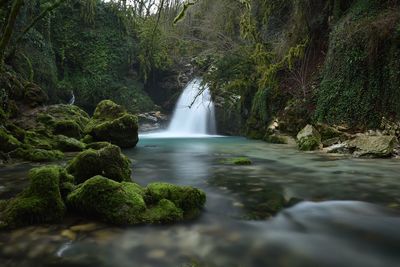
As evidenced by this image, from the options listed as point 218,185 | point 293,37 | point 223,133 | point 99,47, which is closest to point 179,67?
point 99,47

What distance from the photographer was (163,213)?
11.5 ft

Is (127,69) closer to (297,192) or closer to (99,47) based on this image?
(99,47)

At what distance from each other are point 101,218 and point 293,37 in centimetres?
1235

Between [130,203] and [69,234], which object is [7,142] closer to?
[130,203]

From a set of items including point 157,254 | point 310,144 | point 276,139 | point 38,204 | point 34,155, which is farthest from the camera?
point 276,139

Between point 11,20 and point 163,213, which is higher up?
point 11,20

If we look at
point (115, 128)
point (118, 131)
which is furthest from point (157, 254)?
point (118, 131)

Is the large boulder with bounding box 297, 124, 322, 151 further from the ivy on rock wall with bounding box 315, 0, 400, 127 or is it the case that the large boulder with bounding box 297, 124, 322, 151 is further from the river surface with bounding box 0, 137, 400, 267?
the river surface with bounding box 0, 137, 400, 267

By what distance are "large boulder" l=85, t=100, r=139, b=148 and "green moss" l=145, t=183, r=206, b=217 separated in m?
7.32

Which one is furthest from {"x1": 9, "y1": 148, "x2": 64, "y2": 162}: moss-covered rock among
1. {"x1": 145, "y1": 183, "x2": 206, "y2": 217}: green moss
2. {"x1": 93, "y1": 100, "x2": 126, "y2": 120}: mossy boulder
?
{"x1": 145, "y1": 183, "x2": 206, "y2": 217}: green moss

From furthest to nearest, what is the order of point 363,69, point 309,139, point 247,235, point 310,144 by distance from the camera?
point 309,139 → point 310,144 → point 363,69 → point 247,235

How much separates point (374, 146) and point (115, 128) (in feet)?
23.7

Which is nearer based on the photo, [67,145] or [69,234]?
[69,234]

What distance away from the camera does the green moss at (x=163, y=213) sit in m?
3.42
